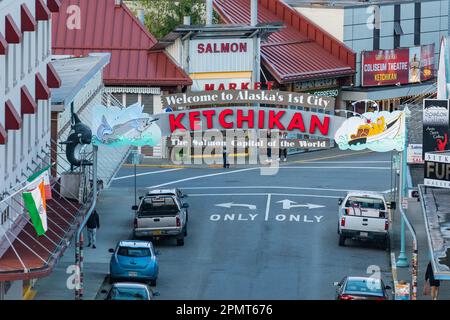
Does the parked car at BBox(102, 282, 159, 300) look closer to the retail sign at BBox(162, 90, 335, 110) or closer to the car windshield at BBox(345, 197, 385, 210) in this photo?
the retail sign at BBox(162, 90, 335, 110)

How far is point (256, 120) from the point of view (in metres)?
44.5

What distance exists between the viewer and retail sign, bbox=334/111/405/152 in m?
43.9

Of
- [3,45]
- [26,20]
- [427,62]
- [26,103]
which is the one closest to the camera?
[3,45]

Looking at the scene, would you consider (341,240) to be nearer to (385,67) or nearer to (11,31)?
(11,31)

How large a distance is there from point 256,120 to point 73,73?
674 inches

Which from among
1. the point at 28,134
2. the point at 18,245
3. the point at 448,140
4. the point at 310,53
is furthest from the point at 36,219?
the point at 310,53

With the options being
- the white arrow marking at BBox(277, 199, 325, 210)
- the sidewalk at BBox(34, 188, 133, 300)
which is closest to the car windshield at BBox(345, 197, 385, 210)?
the white arrow marking at BBox(277, 199, 325, 210)

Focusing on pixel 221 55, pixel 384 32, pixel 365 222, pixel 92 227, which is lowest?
pixel 92 227

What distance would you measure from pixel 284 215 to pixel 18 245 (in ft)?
66.2

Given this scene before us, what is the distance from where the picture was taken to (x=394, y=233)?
57.8m

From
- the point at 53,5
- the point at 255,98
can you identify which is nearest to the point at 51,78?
the point at 53,5

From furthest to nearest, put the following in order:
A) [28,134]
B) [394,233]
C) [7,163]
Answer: [394,233] → [28,134] → [7,163]

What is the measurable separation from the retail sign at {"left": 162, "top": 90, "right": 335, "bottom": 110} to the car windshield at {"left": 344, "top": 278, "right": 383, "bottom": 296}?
17.4 ft
